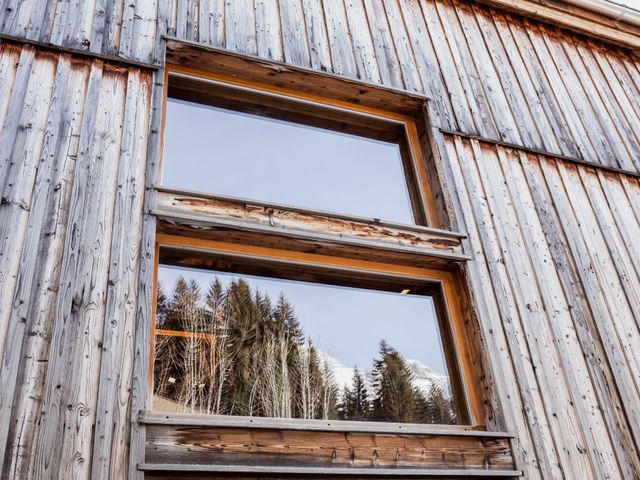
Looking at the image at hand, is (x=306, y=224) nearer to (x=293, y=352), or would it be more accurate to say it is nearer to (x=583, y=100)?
(x=293, y=352)

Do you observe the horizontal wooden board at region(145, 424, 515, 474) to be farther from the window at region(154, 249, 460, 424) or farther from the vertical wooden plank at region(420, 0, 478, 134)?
the vertical wooden plank at region(420, 0, 478, 134)

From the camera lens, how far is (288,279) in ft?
11.4

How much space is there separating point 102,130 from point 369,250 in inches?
66.1

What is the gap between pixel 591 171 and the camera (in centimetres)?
484

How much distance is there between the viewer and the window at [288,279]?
306 centimetres

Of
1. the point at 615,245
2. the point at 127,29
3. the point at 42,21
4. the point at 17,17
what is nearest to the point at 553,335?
the point at 615,245

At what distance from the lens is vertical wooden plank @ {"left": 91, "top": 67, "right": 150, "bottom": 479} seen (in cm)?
248

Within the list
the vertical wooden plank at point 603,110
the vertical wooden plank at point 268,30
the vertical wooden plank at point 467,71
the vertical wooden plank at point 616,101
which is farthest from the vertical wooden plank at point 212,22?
the vertical wooden plank at point 616,101

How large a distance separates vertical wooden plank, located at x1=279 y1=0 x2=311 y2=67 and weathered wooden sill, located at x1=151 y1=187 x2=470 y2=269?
133 centimetres

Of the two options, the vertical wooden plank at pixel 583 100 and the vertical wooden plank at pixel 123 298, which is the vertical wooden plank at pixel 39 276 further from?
the vertical wooden plank at pixel 583 100

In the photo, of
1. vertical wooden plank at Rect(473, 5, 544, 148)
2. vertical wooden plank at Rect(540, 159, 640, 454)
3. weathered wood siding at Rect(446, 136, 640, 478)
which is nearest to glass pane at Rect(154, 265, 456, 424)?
weathered wood siding at Rect(446, 136, 640, 478)

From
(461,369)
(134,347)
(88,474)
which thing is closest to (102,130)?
(134,347)

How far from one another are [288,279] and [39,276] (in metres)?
1.32

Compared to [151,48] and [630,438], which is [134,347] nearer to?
[151,48]
